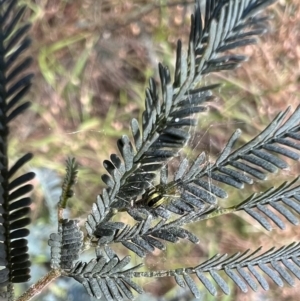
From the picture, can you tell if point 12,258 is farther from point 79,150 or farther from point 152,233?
point 79,150

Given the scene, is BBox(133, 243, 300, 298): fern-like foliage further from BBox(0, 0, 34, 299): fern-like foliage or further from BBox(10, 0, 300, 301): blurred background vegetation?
BBox(10, 0, 300, 301): blurred background vegetation

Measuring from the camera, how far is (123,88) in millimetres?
1647

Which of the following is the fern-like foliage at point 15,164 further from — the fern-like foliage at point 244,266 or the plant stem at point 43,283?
the fern-like foliage at point 244,266

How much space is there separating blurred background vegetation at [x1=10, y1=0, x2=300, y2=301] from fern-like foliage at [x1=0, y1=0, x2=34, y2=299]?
3.25 feet

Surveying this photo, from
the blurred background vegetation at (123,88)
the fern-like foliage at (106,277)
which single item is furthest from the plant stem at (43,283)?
the blurred background vegetation at (123,88)

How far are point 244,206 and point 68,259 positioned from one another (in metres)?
0.15

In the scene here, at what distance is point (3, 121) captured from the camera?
297mm

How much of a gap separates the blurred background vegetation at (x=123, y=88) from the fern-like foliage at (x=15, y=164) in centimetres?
99

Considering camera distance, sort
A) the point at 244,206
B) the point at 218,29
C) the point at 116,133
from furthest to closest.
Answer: the point at 116,133 → the point at 244,206 → the point at 218,29

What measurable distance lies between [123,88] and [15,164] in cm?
136

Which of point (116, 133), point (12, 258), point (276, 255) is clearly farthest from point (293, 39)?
point (12, 258)

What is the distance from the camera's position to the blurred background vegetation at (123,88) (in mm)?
1446

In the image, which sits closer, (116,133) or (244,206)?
(244,206)

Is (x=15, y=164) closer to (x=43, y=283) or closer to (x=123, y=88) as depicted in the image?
(x=43, y=283)
